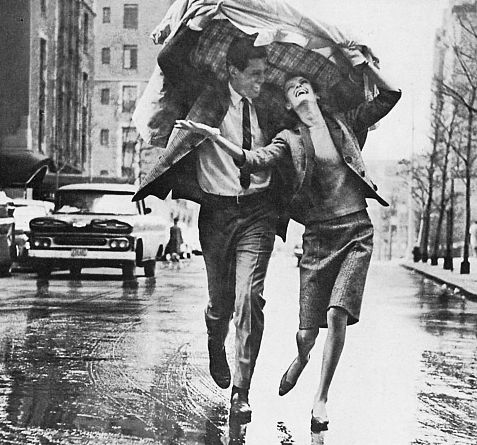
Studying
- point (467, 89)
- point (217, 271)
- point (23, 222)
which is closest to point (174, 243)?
point (23, 222)

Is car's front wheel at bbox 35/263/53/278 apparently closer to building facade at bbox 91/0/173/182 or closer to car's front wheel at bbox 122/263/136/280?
car's front wheel at bbox 122/263/136/280

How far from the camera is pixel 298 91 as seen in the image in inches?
272

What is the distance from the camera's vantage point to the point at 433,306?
67.2 feet

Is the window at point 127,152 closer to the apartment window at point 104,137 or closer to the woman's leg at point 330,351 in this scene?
the apartment window at point 104,137

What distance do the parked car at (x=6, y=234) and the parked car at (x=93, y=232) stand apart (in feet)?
1.59

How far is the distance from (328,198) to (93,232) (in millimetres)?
19744

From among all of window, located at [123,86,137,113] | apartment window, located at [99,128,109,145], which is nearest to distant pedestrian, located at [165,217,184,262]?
window, located at [123,86,137,113]

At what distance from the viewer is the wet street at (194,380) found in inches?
278

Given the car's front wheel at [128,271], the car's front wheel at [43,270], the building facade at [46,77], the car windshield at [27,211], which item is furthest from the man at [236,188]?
the building facade at [46,77]

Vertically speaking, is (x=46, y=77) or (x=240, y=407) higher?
(x=46, y=77)

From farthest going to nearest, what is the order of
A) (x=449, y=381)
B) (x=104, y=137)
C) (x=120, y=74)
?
1. (x=104, y=137)
2. (x=120, y=74)
3. (x=449, y=381)

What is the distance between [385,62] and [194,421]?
2.24 metres

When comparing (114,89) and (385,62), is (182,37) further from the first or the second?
(114,89)

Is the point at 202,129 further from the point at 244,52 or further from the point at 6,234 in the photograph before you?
the point at 6,234
